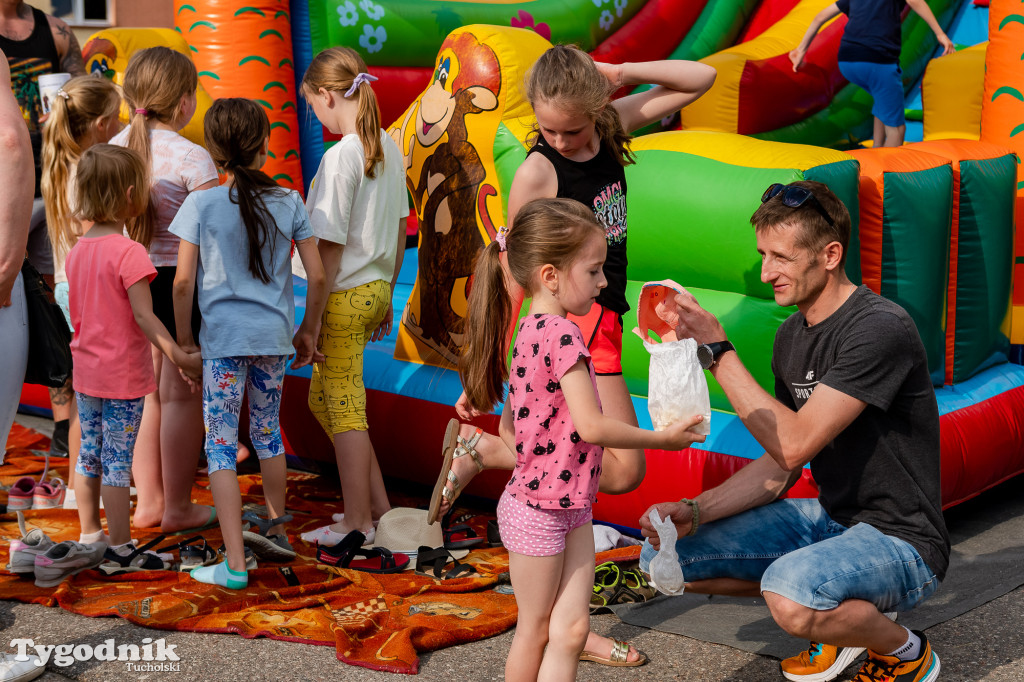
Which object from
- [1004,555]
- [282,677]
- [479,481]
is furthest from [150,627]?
[1004,555]

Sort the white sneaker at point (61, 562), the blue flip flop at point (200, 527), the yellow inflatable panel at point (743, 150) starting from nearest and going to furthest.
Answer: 1. the white sneaker at point (61, 562)
2. the yellow inflatable panel at point (743, 150)
3. the blue flip flop at point (200, 527)

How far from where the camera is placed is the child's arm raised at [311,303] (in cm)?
360

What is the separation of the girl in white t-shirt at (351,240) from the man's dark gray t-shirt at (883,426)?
67.8 inches

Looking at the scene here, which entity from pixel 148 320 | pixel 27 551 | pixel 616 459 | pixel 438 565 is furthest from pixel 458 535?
pixel 27 551

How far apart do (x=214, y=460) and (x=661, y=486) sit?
145 centimetres

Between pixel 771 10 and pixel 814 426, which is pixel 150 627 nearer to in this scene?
pixel 814 426

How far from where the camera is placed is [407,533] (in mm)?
3762

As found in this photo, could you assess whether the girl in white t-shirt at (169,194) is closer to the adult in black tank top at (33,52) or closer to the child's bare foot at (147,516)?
the child's bare foot at (147,516)

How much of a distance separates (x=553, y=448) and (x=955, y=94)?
437cm

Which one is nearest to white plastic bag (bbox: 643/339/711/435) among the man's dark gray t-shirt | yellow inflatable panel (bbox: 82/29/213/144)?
the man's dark gray t-shirt

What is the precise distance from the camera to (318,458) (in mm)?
4707

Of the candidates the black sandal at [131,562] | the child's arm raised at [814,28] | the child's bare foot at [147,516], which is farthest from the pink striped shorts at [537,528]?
the child's arm raised at [814,28]

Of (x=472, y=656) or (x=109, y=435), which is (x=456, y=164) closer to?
(x=109, y=435)

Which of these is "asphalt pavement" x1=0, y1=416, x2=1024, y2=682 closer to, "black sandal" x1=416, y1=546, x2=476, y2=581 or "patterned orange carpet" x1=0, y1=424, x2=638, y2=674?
"patterned orange carpet" x1=0, y1=424, x2=638, y2=674
